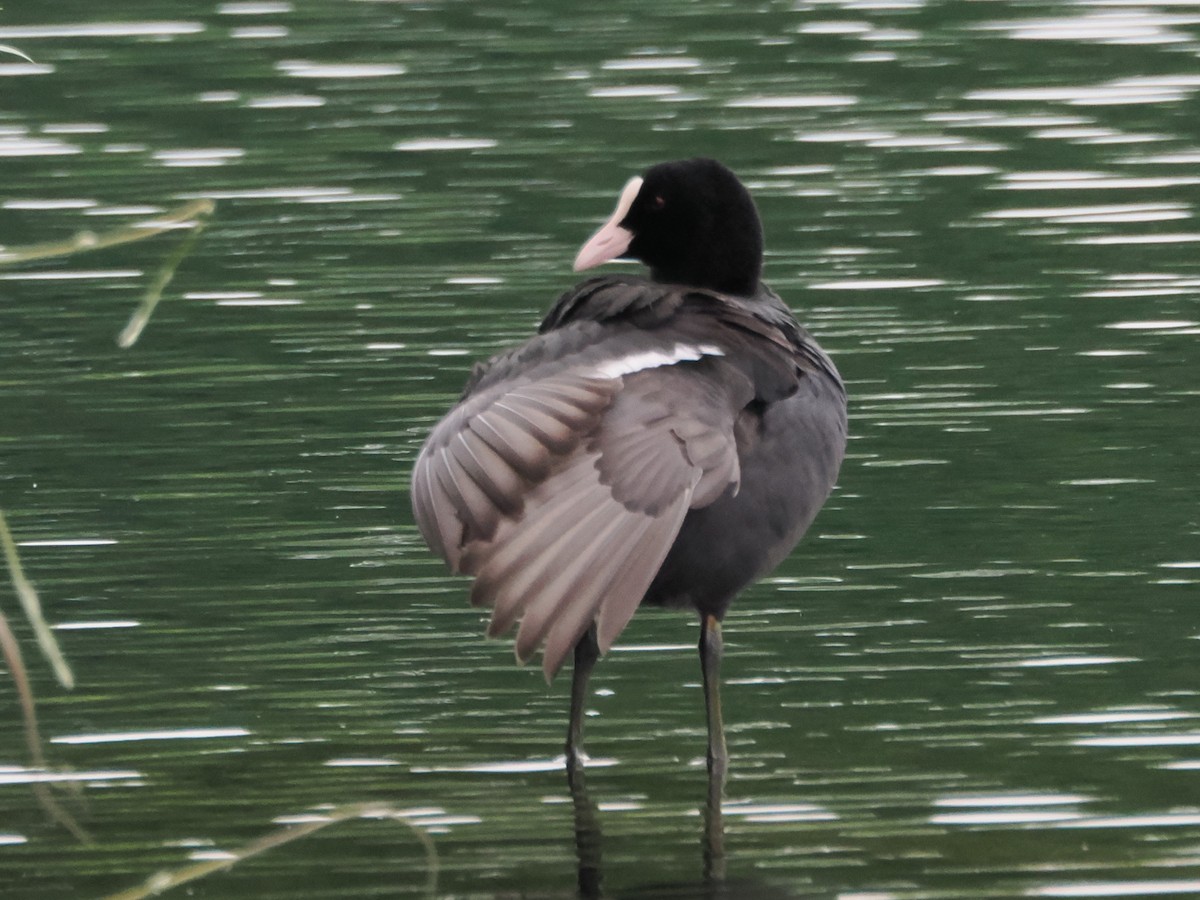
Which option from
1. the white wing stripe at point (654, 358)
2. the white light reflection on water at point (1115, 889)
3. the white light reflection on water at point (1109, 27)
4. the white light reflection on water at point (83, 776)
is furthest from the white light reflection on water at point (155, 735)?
the white light reflection on water at point (1109, 27)

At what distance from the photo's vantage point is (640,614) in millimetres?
8078

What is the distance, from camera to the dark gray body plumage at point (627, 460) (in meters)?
5.87

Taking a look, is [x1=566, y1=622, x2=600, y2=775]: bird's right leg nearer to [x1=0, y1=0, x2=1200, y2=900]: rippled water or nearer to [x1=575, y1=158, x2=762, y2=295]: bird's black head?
[x1=0, y1=0, x2=1200, y2=900]: rippled water

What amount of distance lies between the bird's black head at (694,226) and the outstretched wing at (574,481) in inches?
45.2

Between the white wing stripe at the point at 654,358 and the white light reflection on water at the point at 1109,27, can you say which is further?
the white light reflection on water at the point at 1109,27

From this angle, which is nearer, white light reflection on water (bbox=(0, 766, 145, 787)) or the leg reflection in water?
the leg reflection in water

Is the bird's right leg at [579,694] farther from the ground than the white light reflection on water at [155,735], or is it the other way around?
the bird's right leg at [579,694]

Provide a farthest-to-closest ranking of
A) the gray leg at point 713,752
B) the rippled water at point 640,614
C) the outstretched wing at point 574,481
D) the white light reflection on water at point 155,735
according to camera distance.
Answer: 1. the white light reflection on water at point 155,735
2. the rippled water at point 640,614
3. the gray leg at point 713,752
4. the outstretched wing at point 574,481

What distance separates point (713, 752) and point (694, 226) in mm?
1799

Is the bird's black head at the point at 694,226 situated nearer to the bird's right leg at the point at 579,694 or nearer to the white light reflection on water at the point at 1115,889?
the bird's right leg at the point at 579,694

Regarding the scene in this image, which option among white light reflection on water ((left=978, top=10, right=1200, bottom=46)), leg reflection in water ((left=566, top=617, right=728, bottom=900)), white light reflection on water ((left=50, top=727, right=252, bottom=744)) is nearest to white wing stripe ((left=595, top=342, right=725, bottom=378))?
leg reflection in water ((left=566, top=617, right=728, bottom=900))

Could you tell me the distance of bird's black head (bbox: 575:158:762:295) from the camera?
25.3ft

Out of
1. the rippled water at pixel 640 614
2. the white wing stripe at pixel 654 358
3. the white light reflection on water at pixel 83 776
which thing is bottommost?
the rippled water at pixel 640 614

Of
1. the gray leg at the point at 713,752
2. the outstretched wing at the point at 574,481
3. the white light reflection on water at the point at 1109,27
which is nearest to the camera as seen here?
the outstretched wing at the point at 574,481
